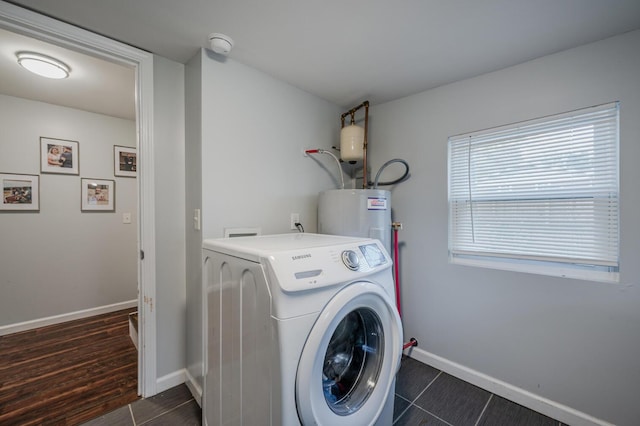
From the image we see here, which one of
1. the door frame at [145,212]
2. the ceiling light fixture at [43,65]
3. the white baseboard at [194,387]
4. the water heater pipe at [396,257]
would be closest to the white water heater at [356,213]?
the water heater pipe at [396,257]

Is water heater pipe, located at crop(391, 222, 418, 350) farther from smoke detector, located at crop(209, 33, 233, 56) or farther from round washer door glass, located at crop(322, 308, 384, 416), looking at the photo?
smoke detector, located at crop(209, 33, 233, 56)

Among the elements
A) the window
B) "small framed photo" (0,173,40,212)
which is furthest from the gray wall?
"small framed photo" (0,173,40,212)

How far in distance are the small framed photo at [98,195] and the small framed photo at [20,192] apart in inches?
13.6

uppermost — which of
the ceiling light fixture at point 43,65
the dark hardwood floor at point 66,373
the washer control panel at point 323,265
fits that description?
the ceiling light fixture at point 43,65

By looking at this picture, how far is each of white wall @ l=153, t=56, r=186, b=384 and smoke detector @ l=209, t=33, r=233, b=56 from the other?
46 centimetres

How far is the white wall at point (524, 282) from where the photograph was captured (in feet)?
4.34

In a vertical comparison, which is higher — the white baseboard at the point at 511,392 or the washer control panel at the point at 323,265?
the washer control panel at the point at 323,265

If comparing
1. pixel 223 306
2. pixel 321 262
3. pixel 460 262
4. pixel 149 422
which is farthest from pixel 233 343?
pixel 460 262

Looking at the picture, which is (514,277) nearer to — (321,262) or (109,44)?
(321,262)

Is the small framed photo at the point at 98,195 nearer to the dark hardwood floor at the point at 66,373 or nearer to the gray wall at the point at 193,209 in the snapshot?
the dark hardwood floor at the point at 66,373

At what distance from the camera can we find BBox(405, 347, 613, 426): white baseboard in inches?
55.8

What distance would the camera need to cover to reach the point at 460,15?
125cm

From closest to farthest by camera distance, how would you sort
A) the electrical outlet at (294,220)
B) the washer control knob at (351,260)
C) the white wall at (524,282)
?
the washer control knob at (351,260), the white wall at (524,282), the electrical outlet at (294,220)

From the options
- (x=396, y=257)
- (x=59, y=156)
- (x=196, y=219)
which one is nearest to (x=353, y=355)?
(x=396, y=257)
